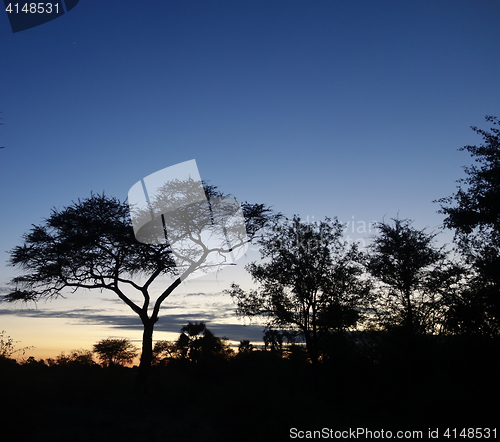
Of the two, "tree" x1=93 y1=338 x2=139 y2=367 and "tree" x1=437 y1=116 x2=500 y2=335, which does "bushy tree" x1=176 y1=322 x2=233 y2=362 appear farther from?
"tree" x1=437 y1=116 x2=500 y2=335

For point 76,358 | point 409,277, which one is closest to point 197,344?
point 76,358

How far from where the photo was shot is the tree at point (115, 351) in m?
61.5

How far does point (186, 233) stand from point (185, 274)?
2851 millimetres

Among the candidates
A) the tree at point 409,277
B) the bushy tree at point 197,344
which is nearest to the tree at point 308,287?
the tree at point 409,277

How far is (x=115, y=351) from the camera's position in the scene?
204 ft

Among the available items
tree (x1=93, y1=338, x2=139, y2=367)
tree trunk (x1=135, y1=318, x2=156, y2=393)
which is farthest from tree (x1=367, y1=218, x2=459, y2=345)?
tree (x1=93, y1=338, x2=139, y2=367)

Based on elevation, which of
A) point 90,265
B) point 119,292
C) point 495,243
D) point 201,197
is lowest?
point 119,292

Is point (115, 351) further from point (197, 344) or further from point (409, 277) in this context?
point (409, 277)

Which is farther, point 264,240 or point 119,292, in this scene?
point 264,240

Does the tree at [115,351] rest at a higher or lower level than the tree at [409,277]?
lower

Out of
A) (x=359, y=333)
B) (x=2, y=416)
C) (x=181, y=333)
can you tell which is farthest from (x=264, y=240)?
(x=181, y=333)

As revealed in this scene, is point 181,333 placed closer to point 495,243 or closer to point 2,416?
point 2,416

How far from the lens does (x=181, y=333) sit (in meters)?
48.1

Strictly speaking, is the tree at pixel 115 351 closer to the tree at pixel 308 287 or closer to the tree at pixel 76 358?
the tree at pixel 76 358
